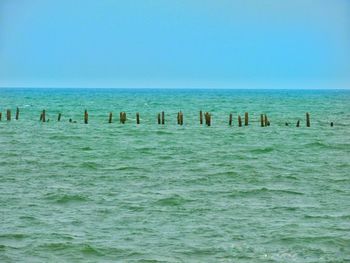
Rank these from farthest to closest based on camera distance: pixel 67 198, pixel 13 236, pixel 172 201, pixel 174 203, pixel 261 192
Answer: pixel 261 192, pixel 67 198, pixel 172 201, pixel 174 203, pixel 13 236

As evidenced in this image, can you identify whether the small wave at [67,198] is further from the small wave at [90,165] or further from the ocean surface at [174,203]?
the small wave at [90,165]

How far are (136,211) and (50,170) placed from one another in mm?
9954

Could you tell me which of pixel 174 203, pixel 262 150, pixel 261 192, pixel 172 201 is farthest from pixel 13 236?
pixel 262 150

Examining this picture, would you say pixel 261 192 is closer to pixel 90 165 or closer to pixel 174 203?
pixel 174 203

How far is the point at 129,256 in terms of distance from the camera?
15.3m

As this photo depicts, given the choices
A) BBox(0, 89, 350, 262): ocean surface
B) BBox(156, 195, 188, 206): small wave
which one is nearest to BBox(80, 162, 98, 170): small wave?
BBox(0, 89, 350, 262): ocean surface

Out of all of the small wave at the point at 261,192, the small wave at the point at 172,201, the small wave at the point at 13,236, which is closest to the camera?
the small wave at the point at 13,236

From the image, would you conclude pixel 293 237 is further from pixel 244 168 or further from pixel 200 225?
pixel 244 168

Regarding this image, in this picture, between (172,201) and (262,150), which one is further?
(262,150)

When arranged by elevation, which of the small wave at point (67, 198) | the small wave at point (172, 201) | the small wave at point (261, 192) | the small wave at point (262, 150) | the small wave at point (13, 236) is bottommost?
the small wave at point (262, 150)

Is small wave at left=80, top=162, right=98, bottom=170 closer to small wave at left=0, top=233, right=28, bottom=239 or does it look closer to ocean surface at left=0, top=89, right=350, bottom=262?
ocean surface at left=0, top=89, right=350, bottom=262

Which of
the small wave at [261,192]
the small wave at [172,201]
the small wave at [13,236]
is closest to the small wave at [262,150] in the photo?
the small wave at [261,192]

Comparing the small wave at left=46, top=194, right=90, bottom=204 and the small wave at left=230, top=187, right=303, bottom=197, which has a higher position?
the small wave at left=46, top=194, right=90, bottom=204

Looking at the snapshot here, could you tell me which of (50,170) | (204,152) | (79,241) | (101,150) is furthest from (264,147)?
(79,241)
